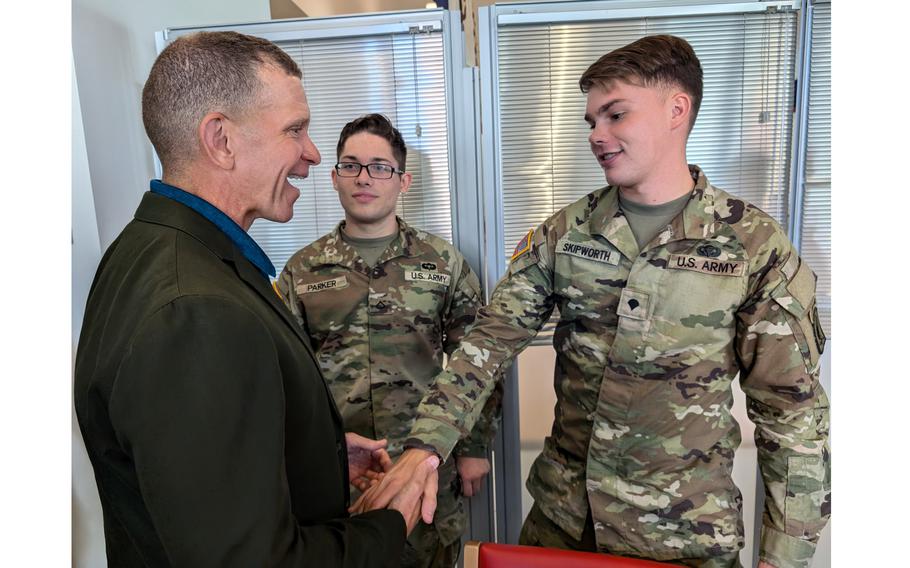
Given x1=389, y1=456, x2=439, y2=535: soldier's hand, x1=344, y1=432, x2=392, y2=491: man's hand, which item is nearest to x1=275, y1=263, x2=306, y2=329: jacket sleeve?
x1=344, y1=432, x2=392, y2=491: man's hand

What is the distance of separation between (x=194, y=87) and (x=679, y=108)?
1078mm

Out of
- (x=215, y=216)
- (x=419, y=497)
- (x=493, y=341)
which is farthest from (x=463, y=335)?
(x=215, y=216)

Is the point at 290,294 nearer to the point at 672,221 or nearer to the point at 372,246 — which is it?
the point at 372,246

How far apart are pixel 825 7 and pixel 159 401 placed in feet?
7.26

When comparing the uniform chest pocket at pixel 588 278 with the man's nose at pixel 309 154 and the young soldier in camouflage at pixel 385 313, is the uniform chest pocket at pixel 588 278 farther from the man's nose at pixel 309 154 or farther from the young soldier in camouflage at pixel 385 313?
the man's nose at pixel 309 154

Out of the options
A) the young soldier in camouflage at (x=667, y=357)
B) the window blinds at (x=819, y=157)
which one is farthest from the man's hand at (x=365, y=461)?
the window blinds at (x=819, y=157)

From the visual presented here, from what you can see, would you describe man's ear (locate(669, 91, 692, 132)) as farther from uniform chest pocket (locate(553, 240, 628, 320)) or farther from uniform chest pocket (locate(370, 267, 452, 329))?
uniform chest pocket (locate(370, 267, 452, 329))

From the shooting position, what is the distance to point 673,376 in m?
1.32

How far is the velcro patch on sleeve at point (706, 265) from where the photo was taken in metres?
1.26

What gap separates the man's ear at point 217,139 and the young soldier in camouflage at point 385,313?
89 centimetres

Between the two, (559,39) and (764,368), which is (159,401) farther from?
(559,39)

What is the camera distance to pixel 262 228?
2148mm

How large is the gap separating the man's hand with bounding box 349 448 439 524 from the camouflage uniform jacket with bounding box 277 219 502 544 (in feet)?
1.88

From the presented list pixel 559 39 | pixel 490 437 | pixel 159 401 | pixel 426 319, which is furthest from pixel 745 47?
pixel 159 401
